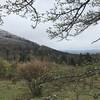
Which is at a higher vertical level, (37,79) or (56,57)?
(56,57)

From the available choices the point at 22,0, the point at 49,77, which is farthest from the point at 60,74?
the point at 22,0

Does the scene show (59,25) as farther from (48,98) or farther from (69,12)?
(48,98)

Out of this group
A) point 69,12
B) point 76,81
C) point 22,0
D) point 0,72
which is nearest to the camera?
point 76,81

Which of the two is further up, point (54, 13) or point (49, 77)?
point (54, 13)

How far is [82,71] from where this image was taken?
4055 millimetres

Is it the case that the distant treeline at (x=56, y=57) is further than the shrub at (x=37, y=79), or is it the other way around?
the distant treeline at (x=56, y=57)

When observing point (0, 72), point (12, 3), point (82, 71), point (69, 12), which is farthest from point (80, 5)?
point (0, 72)

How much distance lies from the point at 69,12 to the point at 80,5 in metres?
0.22

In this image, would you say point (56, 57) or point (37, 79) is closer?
point (37, 79)

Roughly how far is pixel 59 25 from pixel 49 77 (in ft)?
5.94

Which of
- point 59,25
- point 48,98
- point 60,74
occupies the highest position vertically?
point 59,25

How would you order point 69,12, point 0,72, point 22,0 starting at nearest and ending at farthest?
point 22,0 < point 69,12 < point 0,72

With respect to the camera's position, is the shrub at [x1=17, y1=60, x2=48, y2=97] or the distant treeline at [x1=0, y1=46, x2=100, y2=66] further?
the distant treeline at [x1=0, y1=46, x2=100, y2=66]

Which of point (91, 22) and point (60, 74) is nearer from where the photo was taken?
point (60, 74)
